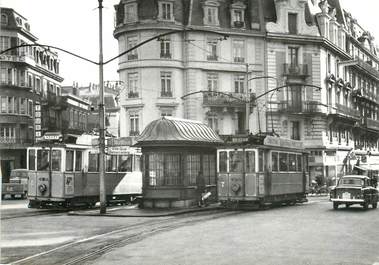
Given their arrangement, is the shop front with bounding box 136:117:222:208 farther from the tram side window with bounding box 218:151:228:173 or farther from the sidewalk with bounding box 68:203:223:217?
the tram side window with bounding box 218:151:228:173

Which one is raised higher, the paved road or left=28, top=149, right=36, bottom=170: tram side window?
left=28, top=149, right=36, bottom=170: tram side window

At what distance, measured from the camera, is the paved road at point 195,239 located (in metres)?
12.1

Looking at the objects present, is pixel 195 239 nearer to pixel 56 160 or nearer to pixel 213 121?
pixel 56 160

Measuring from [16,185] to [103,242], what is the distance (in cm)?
2675

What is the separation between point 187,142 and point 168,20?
22.0m

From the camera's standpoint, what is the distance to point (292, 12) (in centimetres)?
5134

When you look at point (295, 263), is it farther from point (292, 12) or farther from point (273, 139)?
point (292, 12)

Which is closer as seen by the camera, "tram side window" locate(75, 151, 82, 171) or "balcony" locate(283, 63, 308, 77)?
"tram side window" locate(75, 151, 82, 171)

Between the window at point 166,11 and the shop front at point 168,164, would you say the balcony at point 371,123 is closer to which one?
the window at point 166,11

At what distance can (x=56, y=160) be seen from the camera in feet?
86.2

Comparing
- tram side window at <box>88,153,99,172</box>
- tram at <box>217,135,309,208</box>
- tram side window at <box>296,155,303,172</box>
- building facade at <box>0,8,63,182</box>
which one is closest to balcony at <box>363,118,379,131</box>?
building facade at <box>0,8,63,182</box>

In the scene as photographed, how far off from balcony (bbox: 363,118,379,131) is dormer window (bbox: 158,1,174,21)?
80.3 ft

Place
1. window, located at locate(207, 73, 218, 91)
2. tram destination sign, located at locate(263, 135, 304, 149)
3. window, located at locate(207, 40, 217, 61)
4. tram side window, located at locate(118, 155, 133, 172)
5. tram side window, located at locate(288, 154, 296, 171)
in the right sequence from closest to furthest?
tram destination sign, located at locate(263, 135, 304, 149) < tram side window, located at locate(288, 154, 296, 171) < tram side window, located at locate(118, 155, 133, 172) < window, located at locate(207, 40, 217, 61) < window, located at locate(207, 73, 218, 91)

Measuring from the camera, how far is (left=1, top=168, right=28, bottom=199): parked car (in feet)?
131
